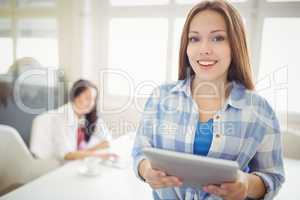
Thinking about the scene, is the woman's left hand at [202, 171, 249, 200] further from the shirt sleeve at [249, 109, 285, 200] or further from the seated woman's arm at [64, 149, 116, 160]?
the seated woman's arm at [64, 149, 116, 160]

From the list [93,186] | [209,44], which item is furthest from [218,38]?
[93,186]


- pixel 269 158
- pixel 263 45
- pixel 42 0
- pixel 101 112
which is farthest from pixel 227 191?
pixel 42 0

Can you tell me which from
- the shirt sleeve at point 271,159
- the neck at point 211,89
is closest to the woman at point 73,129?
the neck at point 211,89

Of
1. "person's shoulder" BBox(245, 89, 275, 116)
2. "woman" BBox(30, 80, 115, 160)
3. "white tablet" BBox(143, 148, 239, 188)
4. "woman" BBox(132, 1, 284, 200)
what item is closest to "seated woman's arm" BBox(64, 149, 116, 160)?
"woman" BBox(30, 80, 115, 160)

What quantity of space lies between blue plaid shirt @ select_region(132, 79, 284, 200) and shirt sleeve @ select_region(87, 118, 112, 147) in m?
0.57

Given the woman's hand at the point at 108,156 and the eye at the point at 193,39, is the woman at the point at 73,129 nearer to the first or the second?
the woman's hand at the point at 108,156

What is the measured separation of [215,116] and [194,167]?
18cm

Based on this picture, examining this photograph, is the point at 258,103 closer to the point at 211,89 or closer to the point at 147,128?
the point at 211,89

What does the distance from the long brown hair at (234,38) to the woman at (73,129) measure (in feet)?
2.15

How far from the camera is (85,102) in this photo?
125 cm

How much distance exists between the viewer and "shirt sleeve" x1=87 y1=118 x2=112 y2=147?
127 centimetres

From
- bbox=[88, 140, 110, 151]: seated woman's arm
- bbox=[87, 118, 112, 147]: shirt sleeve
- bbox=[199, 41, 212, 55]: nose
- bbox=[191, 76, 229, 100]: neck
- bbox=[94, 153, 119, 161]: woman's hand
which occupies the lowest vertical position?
bbox=[94, 153, 119, 161]: woman's hand

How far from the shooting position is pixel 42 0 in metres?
1.04

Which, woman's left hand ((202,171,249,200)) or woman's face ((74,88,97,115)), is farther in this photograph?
woman's face ((74,88,97,115))
